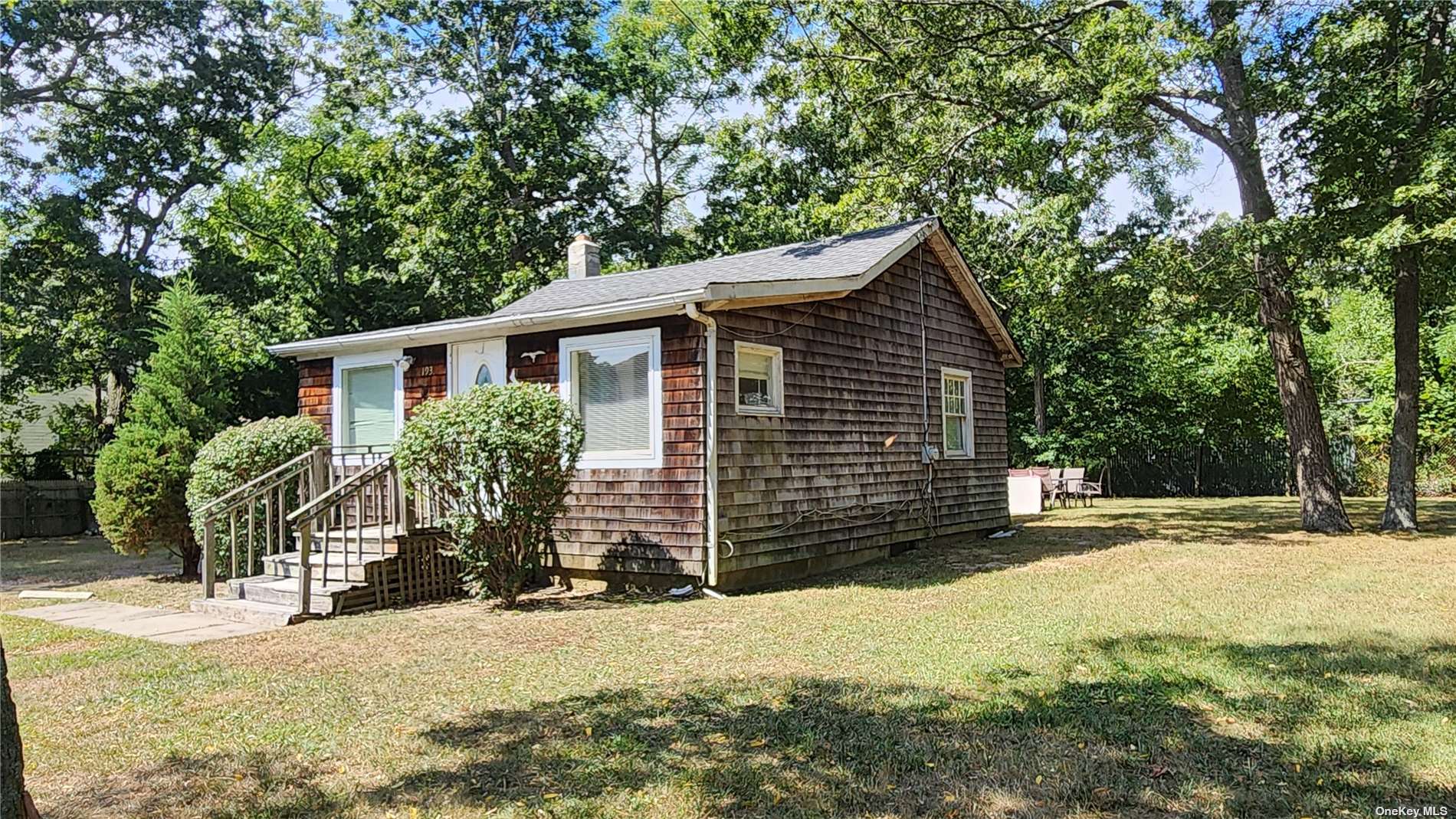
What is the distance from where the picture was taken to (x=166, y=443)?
10664mm

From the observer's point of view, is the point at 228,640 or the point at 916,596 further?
the point at 916,596

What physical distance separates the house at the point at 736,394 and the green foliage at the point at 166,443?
1111 mm

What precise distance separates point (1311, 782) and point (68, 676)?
6.96 m

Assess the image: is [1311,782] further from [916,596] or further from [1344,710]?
[916,596]

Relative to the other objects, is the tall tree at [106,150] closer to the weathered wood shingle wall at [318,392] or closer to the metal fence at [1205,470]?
the weathered wood shingle wall at [318,392]

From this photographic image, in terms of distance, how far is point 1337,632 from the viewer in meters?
6.10

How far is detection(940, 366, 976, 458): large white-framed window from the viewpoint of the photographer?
12.6 metres

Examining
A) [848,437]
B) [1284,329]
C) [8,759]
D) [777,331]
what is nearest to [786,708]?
[8,759]

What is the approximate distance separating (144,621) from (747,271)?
6.94 m

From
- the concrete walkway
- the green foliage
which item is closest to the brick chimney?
the green foliage

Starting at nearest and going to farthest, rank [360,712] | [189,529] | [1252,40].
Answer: [360,712], [189,529], [1252,40]

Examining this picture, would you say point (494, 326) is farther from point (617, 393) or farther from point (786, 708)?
point (786, 708)

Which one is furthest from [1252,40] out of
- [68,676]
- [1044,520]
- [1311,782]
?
[68,676]

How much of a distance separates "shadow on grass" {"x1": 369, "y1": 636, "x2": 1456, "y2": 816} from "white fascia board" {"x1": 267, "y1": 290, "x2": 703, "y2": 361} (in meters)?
4.14
